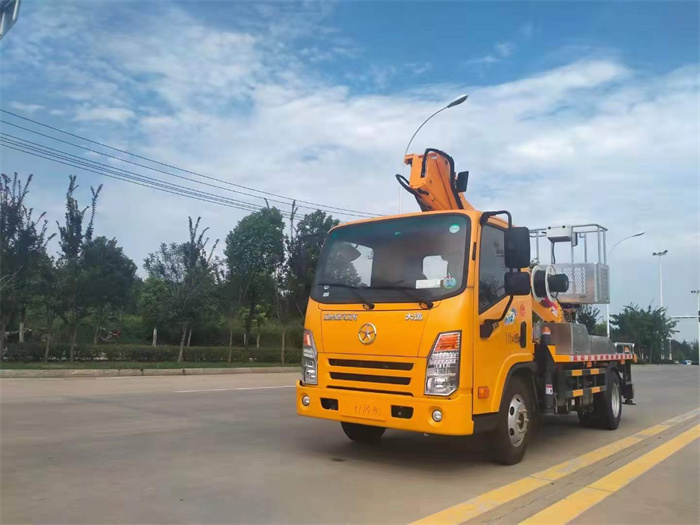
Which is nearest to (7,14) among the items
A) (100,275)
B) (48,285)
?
(48,285)

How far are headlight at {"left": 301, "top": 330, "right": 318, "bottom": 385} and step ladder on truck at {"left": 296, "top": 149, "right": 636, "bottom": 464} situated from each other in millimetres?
13

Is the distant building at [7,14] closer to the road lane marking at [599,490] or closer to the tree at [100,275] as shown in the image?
the road lane marking at [599,490]

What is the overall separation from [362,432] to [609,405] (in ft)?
14.5

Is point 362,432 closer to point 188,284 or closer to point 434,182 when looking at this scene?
point 434,182

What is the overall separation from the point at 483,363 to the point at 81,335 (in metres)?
31.7

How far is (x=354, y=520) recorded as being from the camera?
462 cm

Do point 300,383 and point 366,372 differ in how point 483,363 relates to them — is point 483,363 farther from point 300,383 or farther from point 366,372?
point 300,383

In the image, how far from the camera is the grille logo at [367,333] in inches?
239

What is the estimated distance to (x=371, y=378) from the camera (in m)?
6.10

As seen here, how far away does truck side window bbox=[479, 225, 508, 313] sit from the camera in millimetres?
6101

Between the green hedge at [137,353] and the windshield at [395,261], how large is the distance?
1762cm

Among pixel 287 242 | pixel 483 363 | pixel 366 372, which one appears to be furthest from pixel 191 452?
pixel 287 242

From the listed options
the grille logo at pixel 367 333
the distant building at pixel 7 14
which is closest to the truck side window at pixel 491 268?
the grille logo at pixel 367 333

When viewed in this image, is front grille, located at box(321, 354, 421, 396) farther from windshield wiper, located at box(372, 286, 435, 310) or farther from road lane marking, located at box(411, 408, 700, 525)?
road lane marking, located at box(411, 408, 700, 525)
